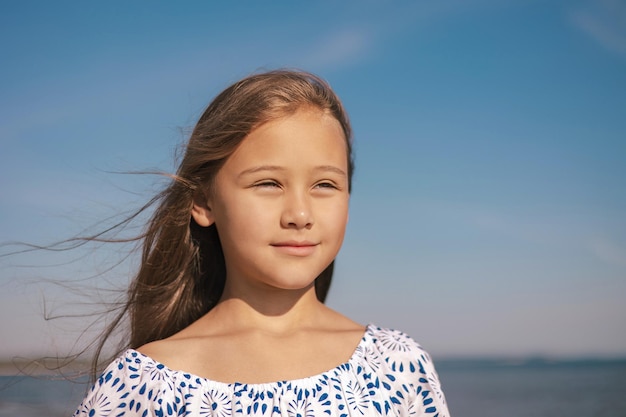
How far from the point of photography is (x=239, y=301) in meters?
3.12

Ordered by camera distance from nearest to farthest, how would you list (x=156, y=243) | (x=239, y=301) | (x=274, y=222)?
(x=274, y=222)
(x=239, y=301)
(x=156, y=243)

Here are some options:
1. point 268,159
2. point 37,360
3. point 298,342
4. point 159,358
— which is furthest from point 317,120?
point 37,360

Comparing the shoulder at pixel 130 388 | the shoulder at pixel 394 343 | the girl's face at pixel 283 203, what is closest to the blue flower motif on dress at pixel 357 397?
the shoulder at pixel 394 343

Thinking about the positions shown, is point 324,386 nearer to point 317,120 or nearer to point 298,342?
point 298,342

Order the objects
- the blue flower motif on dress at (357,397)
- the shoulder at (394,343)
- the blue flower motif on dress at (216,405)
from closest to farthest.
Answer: the blue flower motif on dress at (216,405) < the blue flower motif on dress at (357,397) < the shoulder at (394,343)

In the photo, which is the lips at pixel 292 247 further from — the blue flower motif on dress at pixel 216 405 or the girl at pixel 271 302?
the blue flower motif on dress at pixel 216 405

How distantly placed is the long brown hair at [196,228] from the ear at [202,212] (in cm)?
2

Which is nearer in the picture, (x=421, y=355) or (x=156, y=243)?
(x=421, y=355)

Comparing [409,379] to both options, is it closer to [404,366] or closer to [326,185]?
[404,366]

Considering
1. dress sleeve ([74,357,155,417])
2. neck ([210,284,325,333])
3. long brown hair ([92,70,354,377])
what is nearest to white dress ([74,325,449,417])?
dress sleeve ([74,357,155,417])

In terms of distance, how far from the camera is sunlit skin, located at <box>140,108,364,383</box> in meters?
2.93

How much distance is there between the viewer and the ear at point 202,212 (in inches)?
126

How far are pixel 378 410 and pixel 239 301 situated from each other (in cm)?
64

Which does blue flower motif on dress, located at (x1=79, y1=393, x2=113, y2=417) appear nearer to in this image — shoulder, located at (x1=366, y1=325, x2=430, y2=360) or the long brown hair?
the long brown hair
